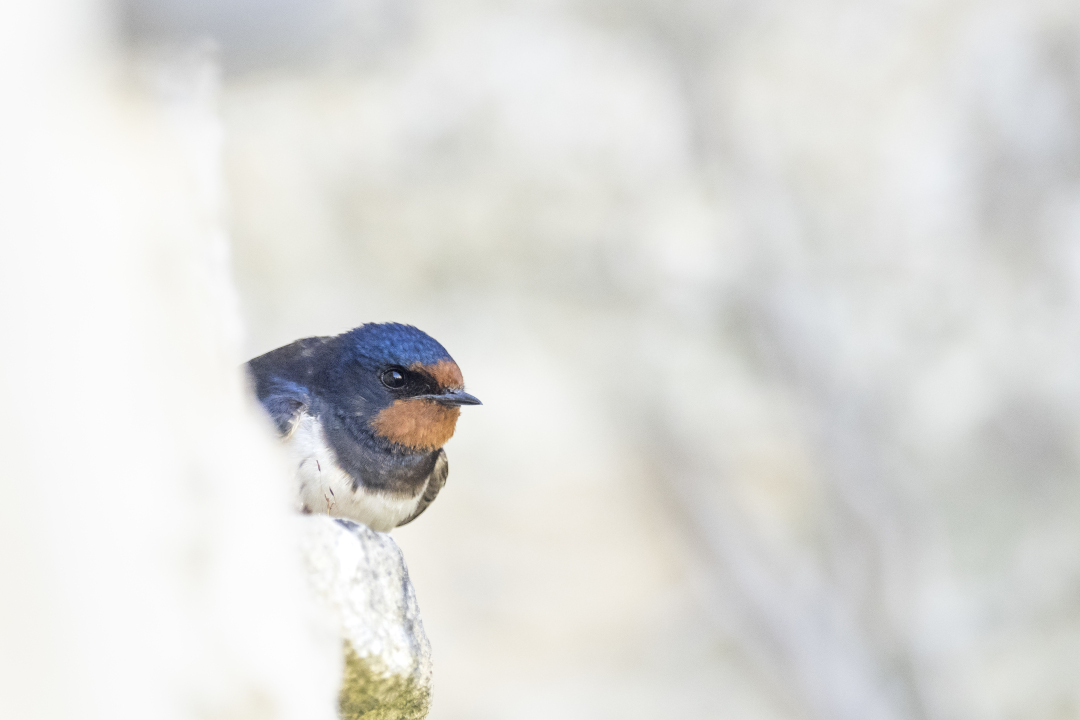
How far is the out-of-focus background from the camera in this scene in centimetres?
463

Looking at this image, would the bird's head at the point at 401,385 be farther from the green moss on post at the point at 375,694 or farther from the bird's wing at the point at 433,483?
the green moss on post at the point at 375,694

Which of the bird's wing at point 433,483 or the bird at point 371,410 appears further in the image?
the bird's wing at point 433,483

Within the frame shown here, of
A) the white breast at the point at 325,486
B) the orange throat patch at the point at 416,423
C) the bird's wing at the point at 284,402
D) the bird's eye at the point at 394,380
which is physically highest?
the bird's eye at the point at 394,380

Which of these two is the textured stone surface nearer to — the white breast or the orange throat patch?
the white breast

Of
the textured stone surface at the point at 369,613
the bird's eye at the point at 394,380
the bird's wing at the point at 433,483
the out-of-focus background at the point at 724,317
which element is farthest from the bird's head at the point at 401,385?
the out-of-focus background at the point at 724,317

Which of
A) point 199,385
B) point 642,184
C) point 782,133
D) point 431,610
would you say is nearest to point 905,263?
point 782,133

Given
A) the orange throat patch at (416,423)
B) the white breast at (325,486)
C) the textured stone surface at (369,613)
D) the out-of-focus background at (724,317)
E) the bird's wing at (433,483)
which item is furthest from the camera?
the out-of-focus background at (724,317)

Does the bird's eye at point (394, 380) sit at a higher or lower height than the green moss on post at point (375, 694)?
higher

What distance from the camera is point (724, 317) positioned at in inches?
196

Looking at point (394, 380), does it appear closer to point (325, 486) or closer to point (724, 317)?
point (325, 486)

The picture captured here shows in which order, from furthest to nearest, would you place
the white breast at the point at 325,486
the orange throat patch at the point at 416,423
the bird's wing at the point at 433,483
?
the bird's wing at the point at 433,483 → the orange throat patch at the point at 416,423 → the white breast at the point at 325,486

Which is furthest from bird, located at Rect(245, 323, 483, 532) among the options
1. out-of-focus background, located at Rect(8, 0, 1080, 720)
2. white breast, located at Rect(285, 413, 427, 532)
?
out-of-focus background, located at Rect(8, 0, 1080, 720)

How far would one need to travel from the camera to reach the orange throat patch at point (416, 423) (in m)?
1.33

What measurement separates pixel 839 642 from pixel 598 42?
3.02m
